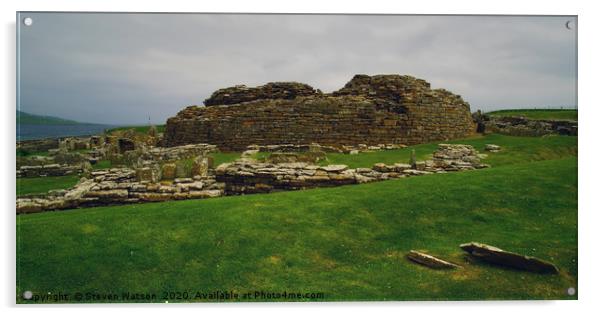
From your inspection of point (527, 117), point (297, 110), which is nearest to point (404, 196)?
point (297, 110)

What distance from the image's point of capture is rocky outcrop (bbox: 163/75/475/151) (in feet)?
70.4

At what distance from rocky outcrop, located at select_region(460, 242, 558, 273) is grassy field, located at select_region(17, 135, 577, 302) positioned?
0.13m

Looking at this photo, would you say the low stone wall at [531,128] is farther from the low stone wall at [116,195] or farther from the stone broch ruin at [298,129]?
the low stone wall at [116,195]

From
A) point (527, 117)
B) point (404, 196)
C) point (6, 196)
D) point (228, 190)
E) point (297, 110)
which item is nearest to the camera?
point (6, 196)

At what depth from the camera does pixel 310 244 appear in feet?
25.7

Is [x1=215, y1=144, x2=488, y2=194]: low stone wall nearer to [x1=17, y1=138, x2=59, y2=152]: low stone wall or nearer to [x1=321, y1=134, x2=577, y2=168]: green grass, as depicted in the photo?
[x1=321, y1=134, x2=577, y2=168]: green grass

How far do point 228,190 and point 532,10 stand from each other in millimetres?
9196

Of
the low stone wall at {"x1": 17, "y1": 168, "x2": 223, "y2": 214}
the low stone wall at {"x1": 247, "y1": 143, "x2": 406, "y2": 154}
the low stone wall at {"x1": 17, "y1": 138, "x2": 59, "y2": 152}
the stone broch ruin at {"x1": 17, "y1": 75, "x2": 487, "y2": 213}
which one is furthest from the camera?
the low stone wall at {"x1": 247, "y1": 143, "x2": 406, "y2": 154}

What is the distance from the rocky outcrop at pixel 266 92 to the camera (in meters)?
23.9

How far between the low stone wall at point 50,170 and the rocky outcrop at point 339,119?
295 inches

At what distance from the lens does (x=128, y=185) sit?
11.3m

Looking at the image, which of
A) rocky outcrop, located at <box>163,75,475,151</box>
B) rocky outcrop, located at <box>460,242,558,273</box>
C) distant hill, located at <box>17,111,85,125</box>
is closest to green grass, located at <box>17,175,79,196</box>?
distant hill, located at <box>17,111,85,125</box>

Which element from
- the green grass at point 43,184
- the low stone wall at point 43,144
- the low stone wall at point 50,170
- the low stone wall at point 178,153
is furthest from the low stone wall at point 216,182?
the low stone wall at point 43,144

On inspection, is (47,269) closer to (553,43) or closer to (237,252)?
(237,252)
